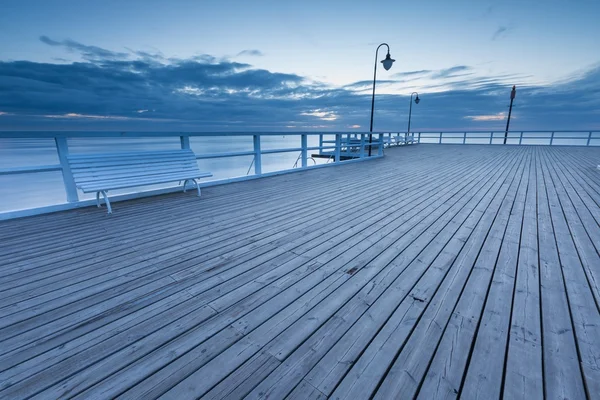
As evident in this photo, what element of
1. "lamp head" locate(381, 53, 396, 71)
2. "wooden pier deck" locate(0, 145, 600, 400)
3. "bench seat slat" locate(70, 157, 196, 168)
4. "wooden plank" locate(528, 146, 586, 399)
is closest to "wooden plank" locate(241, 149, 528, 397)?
"wooden pier deck" locate(0, 145, 600, 400)

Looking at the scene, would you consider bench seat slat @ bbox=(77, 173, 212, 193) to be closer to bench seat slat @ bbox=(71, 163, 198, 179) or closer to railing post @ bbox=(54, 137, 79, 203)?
bench seat slat @ bbox=(71, 163, 198, 179)

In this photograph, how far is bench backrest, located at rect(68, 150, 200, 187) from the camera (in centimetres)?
346

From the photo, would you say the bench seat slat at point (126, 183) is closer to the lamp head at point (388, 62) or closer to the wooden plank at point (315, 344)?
the wooden plank at point (315, 344)

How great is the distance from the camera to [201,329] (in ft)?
4.44

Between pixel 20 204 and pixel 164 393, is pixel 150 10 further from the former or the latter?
pixel 164 393

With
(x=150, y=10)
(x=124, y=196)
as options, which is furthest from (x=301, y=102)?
(x=124, y=196)

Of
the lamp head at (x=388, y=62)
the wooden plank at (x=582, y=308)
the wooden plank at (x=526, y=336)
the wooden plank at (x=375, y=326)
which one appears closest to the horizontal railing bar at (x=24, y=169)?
the wooden plank at (x=375, y=326)

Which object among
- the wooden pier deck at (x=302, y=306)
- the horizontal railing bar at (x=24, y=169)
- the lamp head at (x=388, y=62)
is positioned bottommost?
the wooden pier deck at (x=302, y=306)

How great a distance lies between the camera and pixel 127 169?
12.6 ft

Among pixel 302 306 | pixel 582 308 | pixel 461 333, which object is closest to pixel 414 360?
pixel 461 333

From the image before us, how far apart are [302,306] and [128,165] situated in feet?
12.4

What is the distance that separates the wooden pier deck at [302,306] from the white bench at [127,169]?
1.73 ft

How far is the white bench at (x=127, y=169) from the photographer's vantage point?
3434 millimetres

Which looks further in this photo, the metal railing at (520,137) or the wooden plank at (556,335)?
the metal railing at (520,137)
